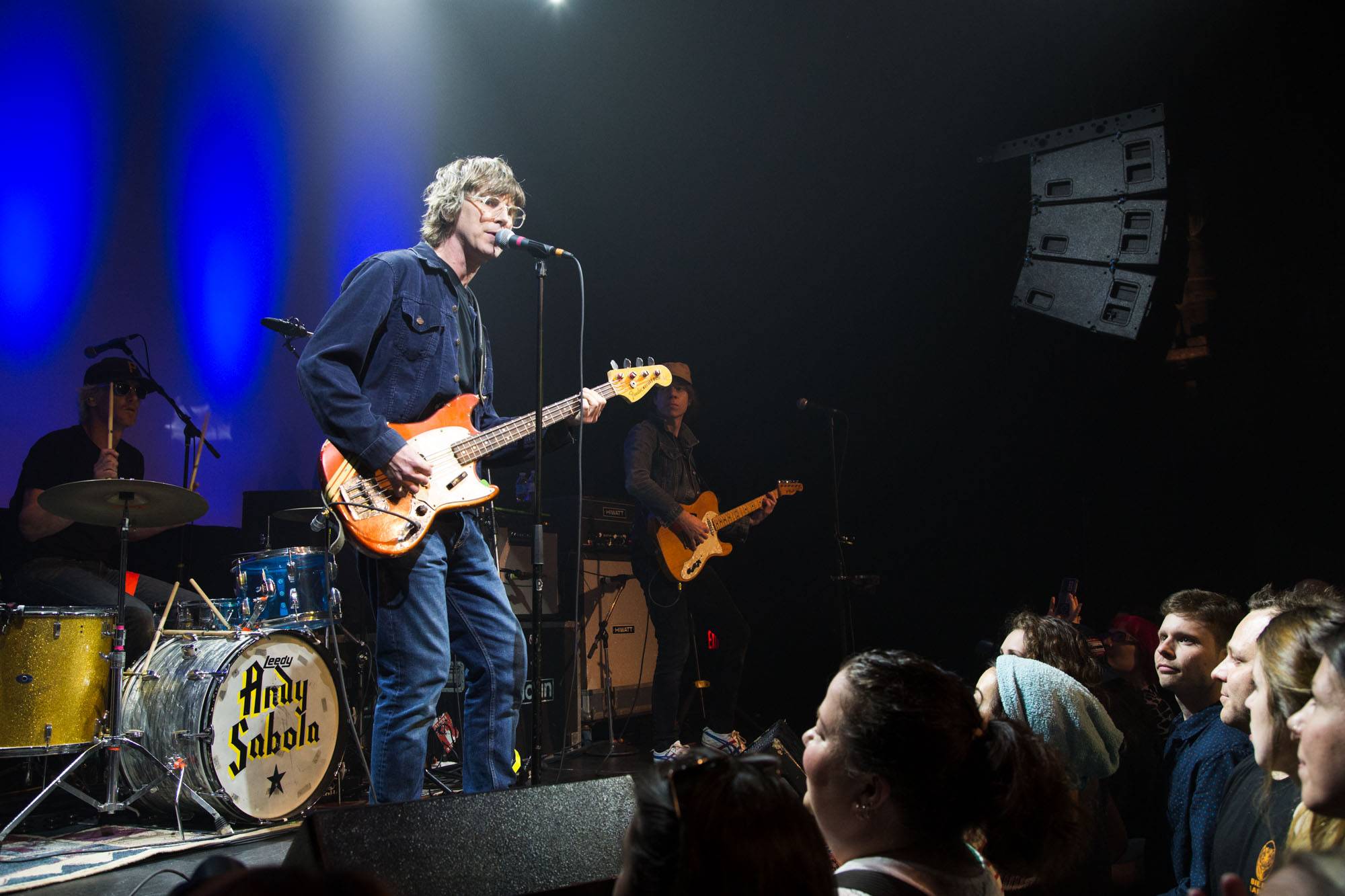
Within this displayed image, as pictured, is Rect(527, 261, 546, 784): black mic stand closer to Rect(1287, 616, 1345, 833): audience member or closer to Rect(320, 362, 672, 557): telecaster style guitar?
Rect(320, 362, 672, 557): telecaster style guitar

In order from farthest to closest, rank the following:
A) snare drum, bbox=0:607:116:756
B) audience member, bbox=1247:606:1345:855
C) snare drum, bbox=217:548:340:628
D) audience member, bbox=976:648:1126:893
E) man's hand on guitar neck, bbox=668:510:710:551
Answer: man's hand on guitar neck, bbox=668:510:710:551, snare drum, bbox=217:548:340:628, snare drum, bbox=0:607:116:756, audience member, bbox=976:648:1126:893, audience member, bbox=1247:606:1345:855

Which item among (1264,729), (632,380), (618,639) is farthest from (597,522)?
(1264,729)

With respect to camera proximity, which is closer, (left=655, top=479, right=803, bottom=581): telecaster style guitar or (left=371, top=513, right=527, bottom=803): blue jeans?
(left=371, top=513, right=527, bottom=803): blue jeans

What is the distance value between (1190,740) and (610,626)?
4439 mm

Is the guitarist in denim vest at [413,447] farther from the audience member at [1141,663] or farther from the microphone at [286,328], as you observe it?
the audience member at [1141,663]

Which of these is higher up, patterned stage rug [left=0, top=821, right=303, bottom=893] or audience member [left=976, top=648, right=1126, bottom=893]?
audience member [left=976, top=648, right=1126, bottom=893]

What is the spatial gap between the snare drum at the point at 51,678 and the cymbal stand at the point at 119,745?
0.07m

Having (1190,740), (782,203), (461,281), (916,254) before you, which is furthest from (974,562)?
(461,281)

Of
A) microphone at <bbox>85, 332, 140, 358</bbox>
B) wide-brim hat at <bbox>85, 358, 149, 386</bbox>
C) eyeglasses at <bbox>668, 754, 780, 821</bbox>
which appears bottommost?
eyeglasses at <bbox>668, 754, 780, 821</bbox>

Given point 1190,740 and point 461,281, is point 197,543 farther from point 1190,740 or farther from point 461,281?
point 1190,740

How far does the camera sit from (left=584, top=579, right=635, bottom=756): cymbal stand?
619 centimetres

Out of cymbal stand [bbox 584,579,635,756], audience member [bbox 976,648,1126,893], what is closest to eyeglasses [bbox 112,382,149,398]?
cymbal stand [bbox 584,579,635,756]

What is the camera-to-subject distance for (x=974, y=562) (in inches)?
277

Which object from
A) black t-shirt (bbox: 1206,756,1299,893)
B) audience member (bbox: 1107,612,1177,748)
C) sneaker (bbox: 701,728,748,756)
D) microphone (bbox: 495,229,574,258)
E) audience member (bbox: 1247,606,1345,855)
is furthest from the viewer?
sneaker (bbox: 701,728,748,756)
